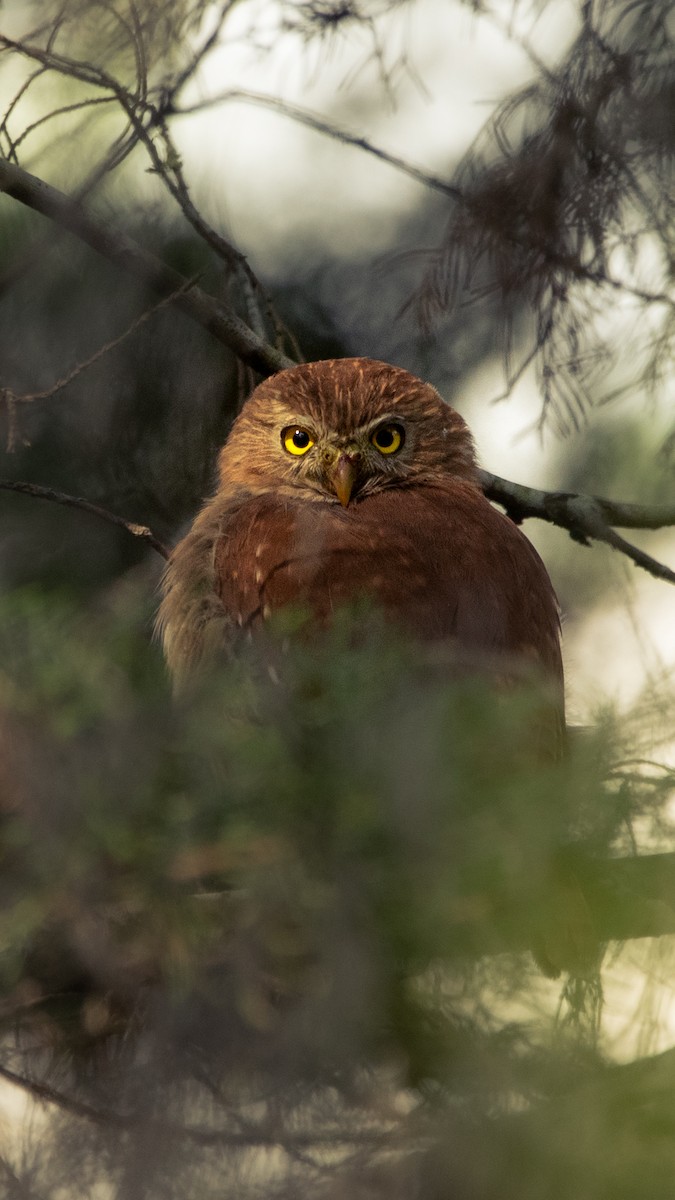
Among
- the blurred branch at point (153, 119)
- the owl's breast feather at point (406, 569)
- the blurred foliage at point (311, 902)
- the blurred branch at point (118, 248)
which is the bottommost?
the blurred foliage at point (311, 902)

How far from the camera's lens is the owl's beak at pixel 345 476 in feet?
10.6

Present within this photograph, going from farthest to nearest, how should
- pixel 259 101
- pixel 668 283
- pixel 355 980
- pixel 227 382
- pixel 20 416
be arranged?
1. pixel 227 382
2. pixel 20 416
3. pixel 259 101
4. pixel 668 283
5. pixel 355 980

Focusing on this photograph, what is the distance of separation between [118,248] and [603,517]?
1258 mm

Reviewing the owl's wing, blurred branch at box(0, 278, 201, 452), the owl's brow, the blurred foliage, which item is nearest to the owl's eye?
the owl's brow

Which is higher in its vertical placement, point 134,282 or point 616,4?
point 616,4

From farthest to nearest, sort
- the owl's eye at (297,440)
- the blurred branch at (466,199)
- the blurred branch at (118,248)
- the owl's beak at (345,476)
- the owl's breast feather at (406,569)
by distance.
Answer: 1. the owl's eye at (297,440)
2. the owl's beak at (345,476)
3. the owl's breast feather at (406,569)
4. the blurred branch at (118,248)
5. the blurred branch at (466,199)

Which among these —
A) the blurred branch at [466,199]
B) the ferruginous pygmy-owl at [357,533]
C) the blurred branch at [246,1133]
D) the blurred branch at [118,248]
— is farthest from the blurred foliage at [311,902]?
the blurred branch at [118,248]

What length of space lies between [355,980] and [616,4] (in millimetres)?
1389

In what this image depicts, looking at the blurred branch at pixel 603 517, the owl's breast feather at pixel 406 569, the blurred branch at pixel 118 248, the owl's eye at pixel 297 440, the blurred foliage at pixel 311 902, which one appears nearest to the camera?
the blurred foliage at pixel 311 902

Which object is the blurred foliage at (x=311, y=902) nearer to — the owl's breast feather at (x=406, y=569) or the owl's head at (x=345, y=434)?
the owl's breast feather at (x=406, y=569)

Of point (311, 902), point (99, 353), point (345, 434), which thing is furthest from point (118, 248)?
point (311, 902)

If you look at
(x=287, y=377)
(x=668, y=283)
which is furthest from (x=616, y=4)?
(x=287, y=377)

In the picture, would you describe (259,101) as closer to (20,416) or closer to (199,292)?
(199,292)

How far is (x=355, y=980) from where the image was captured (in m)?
1.00
